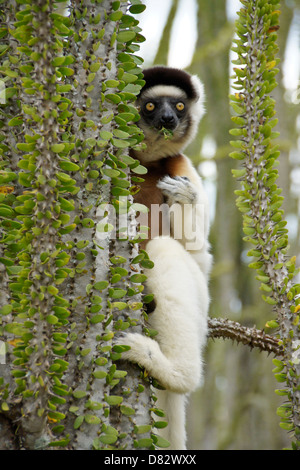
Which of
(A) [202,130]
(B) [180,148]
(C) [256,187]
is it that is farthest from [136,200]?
(A) [202,130]

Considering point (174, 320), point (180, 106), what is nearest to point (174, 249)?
point (174, 320)

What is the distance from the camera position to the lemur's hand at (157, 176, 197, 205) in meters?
3.83

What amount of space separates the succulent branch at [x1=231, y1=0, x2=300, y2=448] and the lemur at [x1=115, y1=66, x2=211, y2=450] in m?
0.62

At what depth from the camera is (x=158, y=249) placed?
3.22 metres

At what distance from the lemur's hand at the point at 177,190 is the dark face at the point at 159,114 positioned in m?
0.56

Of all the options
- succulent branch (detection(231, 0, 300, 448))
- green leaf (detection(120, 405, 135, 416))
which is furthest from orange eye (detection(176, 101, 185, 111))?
green leaf (detection(120, 405, 135, 416))

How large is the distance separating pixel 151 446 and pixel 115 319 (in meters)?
0.50

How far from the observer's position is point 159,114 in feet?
14.0

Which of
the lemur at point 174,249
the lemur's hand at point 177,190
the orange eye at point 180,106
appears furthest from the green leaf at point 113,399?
the orange eye at point 180,106

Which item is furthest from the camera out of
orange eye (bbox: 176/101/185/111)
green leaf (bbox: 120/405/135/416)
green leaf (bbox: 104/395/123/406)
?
orange eye (bbox: 176/101/185/111)

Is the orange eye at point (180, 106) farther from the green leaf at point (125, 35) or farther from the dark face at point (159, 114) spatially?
the green leaf at point (125, 35)

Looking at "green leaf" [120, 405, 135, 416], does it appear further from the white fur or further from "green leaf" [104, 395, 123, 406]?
the white fur
